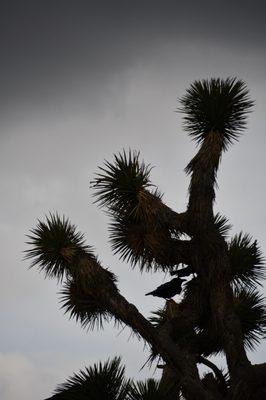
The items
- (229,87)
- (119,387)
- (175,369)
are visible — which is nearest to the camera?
(119,387)

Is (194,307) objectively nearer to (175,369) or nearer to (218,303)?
(218,303)

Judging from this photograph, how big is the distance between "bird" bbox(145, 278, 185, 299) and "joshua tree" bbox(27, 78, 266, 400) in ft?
0.17

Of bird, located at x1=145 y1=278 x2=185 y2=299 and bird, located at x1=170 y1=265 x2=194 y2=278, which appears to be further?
bird, located at x1=145 y1=278 x2=185 y2=299

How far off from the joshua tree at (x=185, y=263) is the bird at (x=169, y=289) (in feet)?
0.17

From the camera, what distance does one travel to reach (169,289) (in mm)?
11258

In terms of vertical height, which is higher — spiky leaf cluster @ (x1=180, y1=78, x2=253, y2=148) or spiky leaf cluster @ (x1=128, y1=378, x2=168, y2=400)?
spiky leaf cluster @ (x1=180, y1=78, x2=253, y2=148)

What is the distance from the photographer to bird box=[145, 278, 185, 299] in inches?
439

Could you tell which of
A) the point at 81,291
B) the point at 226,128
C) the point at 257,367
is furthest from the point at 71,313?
the point at 226,128

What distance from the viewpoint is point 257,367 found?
10195mm

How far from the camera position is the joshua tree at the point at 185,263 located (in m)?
10.1

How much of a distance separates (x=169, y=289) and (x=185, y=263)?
0.66 meters

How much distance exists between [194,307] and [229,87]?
4.16 meters

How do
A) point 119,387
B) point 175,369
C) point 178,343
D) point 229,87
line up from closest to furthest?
point 119,387, point 175,369, point 178,343, point 229,87

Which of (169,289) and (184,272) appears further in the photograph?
(169,289)
